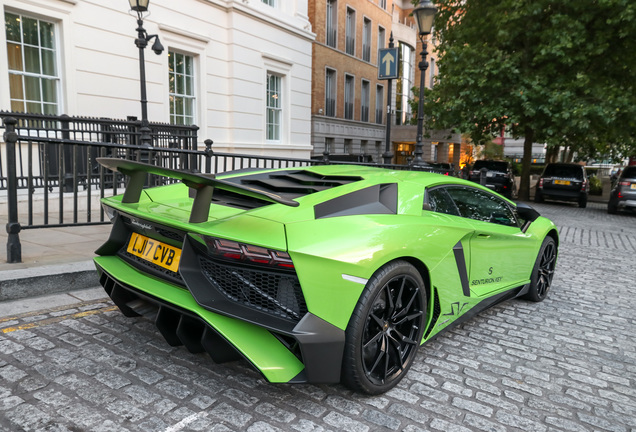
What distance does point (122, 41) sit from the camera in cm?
1049

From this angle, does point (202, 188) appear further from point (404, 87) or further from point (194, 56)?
point (404, 87)

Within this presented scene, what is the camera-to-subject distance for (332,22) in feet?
82.4

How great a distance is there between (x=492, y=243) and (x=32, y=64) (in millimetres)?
9447

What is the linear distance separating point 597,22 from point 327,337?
55.2ft

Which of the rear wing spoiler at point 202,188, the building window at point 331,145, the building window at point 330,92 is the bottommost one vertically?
the rear wing spoiler at point 202,188

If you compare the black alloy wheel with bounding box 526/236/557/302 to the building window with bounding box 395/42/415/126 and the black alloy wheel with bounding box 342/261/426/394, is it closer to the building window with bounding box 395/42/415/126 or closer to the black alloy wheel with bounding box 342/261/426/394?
the black alloy wheel with bounding box 342/261/426/394

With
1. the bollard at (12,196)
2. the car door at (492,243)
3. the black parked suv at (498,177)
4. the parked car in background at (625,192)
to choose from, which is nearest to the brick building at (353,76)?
the black parked suv at (498,177)

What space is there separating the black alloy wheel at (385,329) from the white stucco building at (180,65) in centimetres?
884

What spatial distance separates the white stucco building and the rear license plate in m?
7.46

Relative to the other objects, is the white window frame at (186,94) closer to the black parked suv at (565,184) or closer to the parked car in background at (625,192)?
the black parked suv at (565,184)

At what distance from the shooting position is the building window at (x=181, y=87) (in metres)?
12.0

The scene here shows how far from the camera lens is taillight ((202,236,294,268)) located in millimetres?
2221

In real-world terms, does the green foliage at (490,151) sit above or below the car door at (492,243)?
above

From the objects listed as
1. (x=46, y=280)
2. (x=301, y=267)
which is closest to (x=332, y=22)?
(x=46, y=280)
